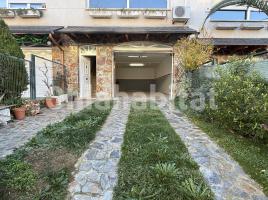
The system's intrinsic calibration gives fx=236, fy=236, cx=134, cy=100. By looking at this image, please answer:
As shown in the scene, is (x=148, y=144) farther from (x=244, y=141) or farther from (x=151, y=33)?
(x=151, y=33)

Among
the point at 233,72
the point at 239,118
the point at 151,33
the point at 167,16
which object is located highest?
the point at 167,16

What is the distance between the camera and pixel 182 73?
11.0 meters

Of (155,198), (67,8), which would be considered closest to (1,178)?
(155,198)

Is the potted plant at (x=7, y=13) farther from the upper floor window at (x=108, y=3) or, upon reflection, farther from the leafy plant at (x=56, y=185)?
the leafy plant at (x=56, y=185)

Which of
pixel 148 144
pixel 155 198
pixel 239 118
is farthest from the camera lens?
pixel 239 118

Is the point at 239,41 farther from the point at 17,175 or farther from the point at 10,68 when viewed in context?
the point at 17,175

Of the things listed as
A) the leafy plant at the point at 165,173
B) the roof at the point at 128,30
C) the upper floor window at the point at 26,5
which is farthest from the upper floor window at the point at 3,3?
the leafy plant at the point at 165,173

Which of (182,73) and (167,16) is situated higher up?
(167,16)

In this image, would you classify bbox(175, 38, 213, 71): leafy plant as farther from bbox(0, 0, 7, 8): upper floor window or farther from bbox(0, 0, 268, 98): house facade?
bbox(0, 0, 7, 8): upper floor window

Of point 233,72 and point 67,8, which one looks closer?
point 233,72

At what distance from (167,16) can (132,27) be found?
70.4 inches

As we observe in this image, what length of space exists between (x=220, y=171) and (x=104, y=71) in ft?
28.6

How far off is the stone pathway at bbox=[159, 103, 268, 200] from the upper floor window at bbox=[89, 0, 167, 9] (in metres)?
8.33

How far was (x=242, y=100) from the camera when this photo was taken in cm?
454
